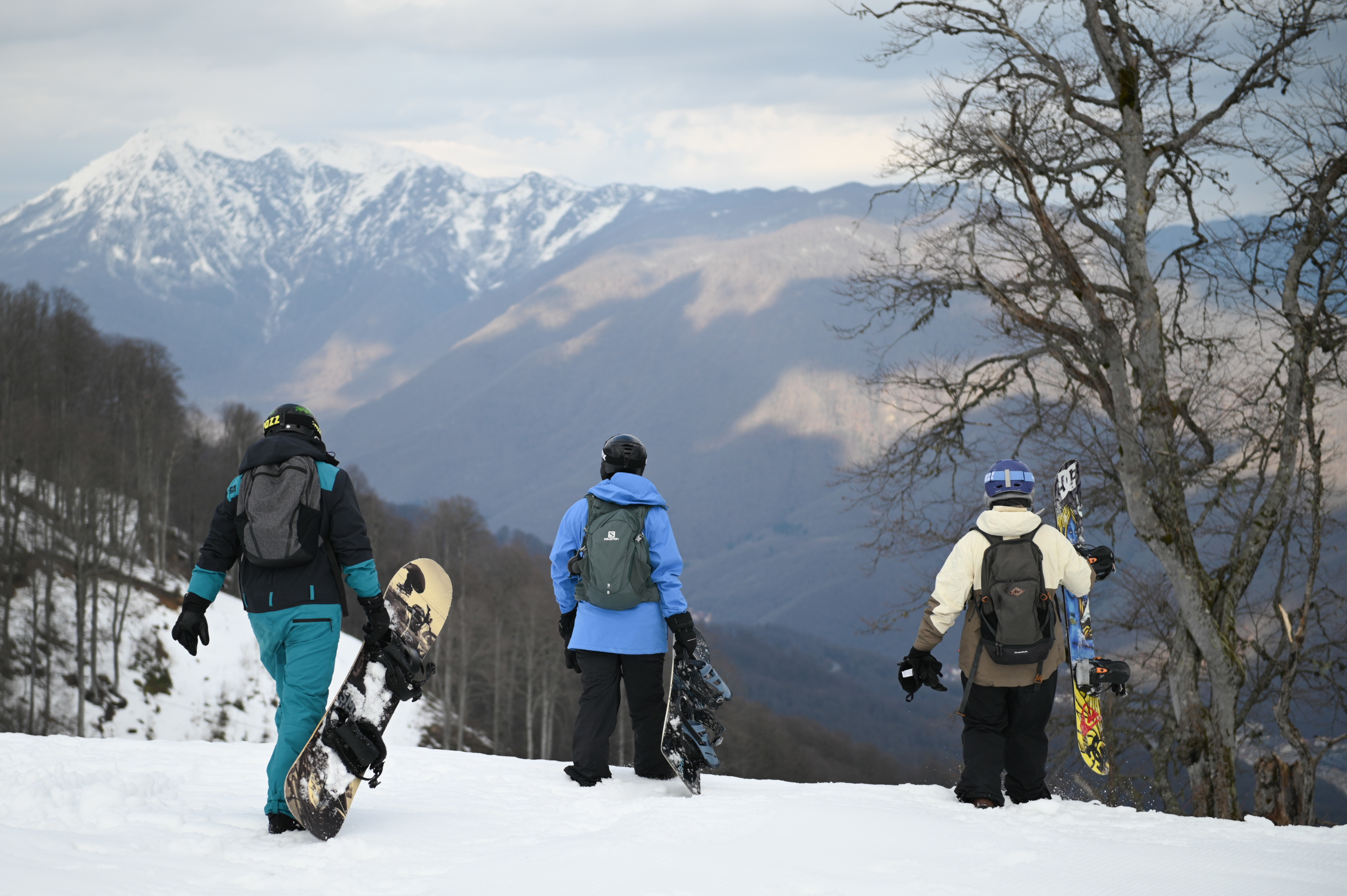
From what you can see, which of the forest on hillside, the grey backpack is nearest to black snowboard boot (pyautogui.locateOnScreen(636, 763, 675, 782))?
the grey backpack

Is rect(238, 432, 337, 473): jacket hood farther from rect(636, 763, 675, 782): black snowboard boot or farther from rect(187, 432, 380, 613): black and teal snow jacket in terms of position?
rect(636, 763, 675, 782): black snowboard boot

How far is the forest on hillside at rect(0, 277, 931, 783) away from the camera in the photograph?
1375 inches

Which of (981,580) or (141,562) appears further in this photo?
(141,562)

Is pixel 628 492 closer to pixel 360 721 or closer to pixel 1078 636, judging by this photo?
pixel 360 721

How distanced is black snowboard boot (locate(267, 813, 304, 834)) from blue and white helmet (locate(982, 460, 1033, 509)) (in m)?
3.95

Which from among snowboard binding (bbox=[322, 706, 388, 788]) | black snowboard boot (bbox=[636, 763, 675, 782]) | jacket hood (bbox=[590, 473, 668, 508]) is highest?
jacket hood (bbox=[590, 473, 668, 508])

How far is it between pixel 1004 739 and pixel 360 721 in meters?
3.56

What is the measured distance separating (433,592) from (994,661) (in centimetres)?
310

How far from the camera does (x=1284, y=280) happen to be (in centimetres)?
1070

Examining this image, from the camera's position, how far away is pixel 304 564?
4.41 metres

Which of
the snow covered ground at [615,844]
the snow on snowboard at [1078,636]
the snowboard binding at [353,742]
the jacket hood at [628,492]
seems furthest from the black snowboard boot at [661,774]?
the snow on snowboard at [1078,636]

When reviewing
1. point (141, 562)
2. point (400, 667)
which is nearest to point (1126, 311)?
point (400, 667)

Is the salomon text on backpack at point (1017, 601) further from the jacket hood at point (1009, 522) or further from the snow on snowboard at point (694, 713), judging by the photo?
the snow on snowboard at point (694, 713)

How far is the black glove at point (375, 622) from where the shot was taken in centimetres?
443
